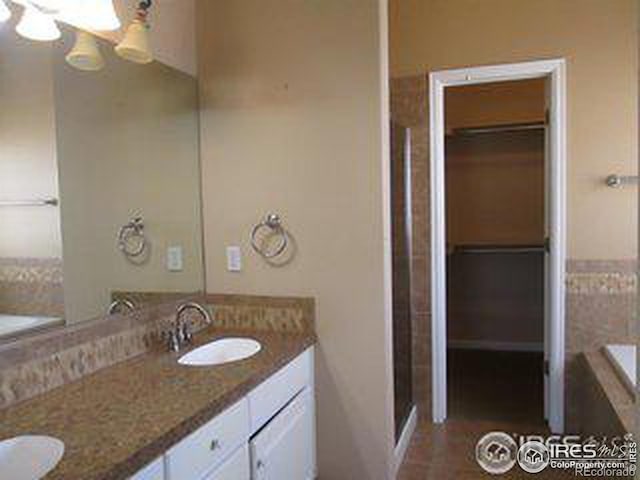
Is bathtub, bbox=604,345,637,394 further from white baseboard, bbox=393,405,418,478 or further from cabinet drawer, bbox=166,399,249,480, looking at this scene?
cabinet drawer, bbox=166,399,249,480

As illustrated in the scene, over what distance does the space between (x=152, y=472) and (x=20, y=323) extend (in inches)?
29.1

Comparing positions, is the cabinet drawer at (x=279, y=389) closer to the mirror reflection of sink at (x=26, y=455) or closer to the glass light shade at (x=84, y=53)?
the mirror reflection of sink at (x=26, y=455)

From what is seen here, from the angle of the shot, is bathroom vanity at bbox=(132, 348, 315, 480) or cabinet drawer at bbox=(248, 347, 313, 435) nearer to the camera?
bathroom vanity at bbox=(132, 348, 315, 480)

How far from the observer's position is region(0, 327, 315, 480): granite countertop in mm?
1173

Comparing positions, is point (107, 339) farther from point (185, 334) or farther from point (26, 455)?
point (26, 455)

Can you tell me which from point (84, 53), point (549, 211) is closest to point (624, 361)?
point (549, 211)

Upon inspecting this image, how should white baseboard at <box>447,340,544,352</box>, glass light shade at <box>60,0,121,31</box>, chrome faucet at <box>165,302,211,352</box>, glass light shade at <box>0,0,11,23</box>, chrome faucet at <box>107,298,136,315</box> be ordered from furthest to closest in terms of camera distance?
1. white baseboard at <box>447,340,544,352</box>
2. chrome faucet at <box>165,302,211,352</box>
3. chrome faucet at <box>107,298,136,315</box>
4. glass light shade at <box>60,0,121,31</box>
5. glass light shade at <box>0,0,11,23</box>

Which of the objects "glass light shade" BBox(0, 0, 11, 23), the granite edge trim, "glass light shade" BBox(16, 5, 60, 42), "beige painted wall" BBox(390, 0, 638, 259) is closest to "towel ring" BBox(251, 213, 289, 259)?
"glass light shade" BBox(16, 5, 60, 42)

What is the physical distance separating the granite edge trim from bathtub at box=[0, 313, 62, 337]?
6.97 feet

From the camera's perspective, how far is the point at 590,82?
9.43ft

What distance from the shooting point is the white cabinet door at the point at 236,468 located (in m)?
1.53

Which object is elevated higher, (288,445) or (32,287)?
(32,287)

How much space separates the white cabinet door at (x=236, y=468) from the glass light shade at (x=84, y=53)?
1.49 meters

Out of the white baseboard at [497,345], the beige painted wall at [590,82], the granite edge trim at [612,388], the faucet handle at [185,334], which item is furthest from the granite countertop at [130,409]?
the white baseboard at [497,345]
